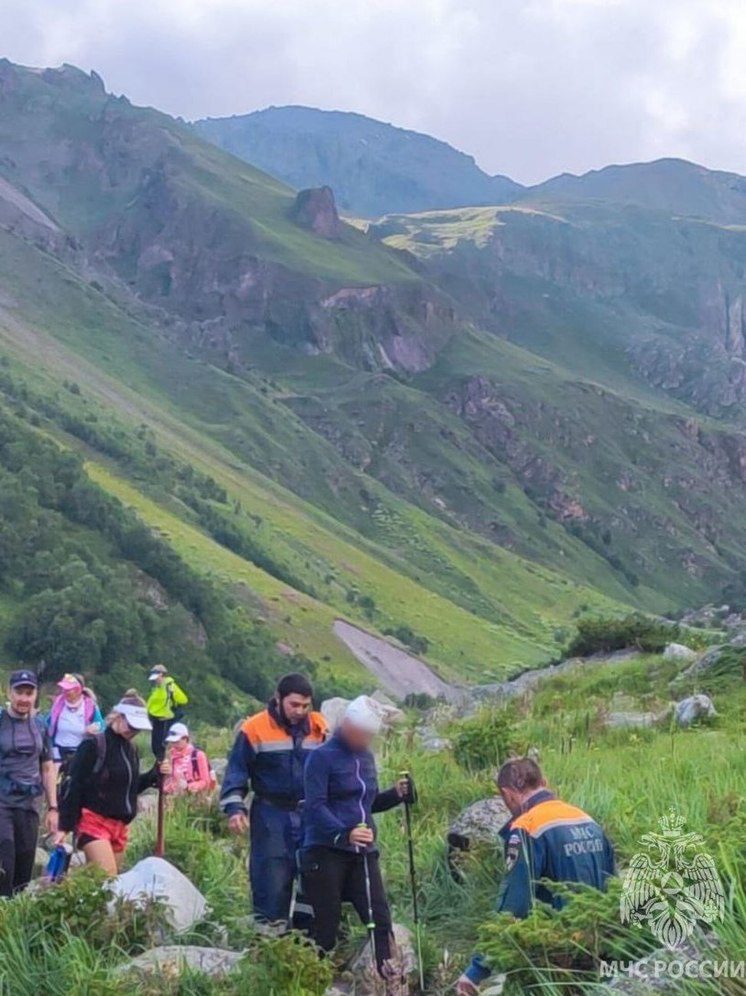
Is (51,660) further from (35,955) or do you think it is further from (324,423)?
(324,423)

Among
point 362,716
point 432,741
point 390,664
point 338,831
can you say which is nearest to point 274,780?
point 338,831

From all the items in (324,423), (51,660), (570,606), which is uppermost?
(324,423)

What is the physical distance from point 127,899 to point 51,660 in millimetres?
65076

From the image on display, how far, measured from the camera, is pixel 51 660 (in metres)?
68.4

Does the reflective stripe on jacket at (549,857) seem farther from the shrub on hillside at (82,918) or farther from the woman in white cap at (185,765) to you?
the woman in white cap at (185,765)

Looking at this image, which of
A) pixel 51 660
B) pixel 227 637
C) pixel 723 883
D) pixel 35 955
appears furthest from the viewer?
pixel 227 637

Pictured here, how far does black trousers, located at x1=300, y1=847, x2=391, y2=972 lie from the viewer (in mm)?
6816

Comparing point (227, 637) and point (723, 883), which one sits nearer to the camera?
point (723, 883)

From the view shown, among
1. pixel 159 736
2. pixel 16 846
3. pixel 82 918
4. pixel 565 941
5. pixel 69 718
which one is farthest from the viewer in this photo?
pixel 69 718

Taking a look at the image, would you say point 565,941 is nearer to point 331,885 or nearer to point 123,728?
point 331,885

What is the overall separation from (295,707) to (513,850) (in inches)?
84.0

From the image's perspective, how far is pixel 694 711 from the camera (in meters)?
13.8

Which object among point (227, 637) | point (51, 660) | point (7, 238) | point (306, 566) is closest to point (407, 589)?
point (306, 566)

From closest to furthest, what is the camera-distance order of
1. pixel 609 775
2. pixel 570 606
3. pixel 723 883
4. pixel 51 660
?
1. pixel 723 883
2. pixel 609 775
3. pixel 51 660
4. pixel 570 606
